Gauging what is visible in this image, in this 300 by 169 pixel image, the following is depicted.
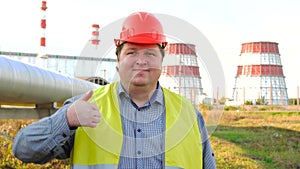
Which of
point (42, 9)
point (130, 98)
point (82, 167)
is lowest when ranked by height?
point (82, 167)

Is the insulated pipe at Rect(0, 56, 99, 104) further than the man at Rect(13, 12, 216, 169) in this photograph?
Yes

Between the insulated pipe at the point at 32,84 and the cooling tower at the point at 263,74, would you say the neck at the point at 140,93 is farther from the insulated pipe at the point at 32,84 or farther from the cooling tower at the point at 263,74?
the cooling tower at the point at 263,74

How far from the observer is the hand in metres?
1.65

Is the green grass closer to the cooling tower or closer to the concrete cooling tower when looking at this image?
the concrete cooling tower

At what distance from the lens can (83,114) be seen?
165 cm

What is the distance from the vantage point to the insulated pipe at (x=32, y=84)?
13.0 feet

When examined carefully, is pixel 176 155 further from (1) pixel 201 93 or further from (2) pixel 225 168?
(2) pixel 225 168

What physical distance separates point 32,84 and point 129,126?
2758mm

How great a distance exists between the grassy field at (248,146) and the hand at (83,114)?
406cm

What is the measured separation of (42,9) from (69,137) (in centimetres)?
2075

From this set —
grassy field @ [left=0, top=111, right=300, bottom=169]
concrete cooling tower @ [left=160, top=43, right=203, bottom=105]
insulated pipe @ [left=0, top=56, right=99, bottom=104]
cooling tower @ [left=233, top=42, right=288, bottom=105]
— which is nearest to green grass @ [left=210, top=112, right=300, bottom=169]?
grassy field @ [left=0, top=111, right=300, bottom=169]

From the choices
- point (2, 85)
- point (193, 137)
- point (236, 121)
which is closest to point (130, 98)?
point (193, 137)

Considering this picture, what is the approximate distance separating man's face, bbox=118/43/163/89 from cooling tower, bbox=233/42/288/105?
46.7 m

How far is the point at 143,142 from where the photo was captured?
6.14 feet
